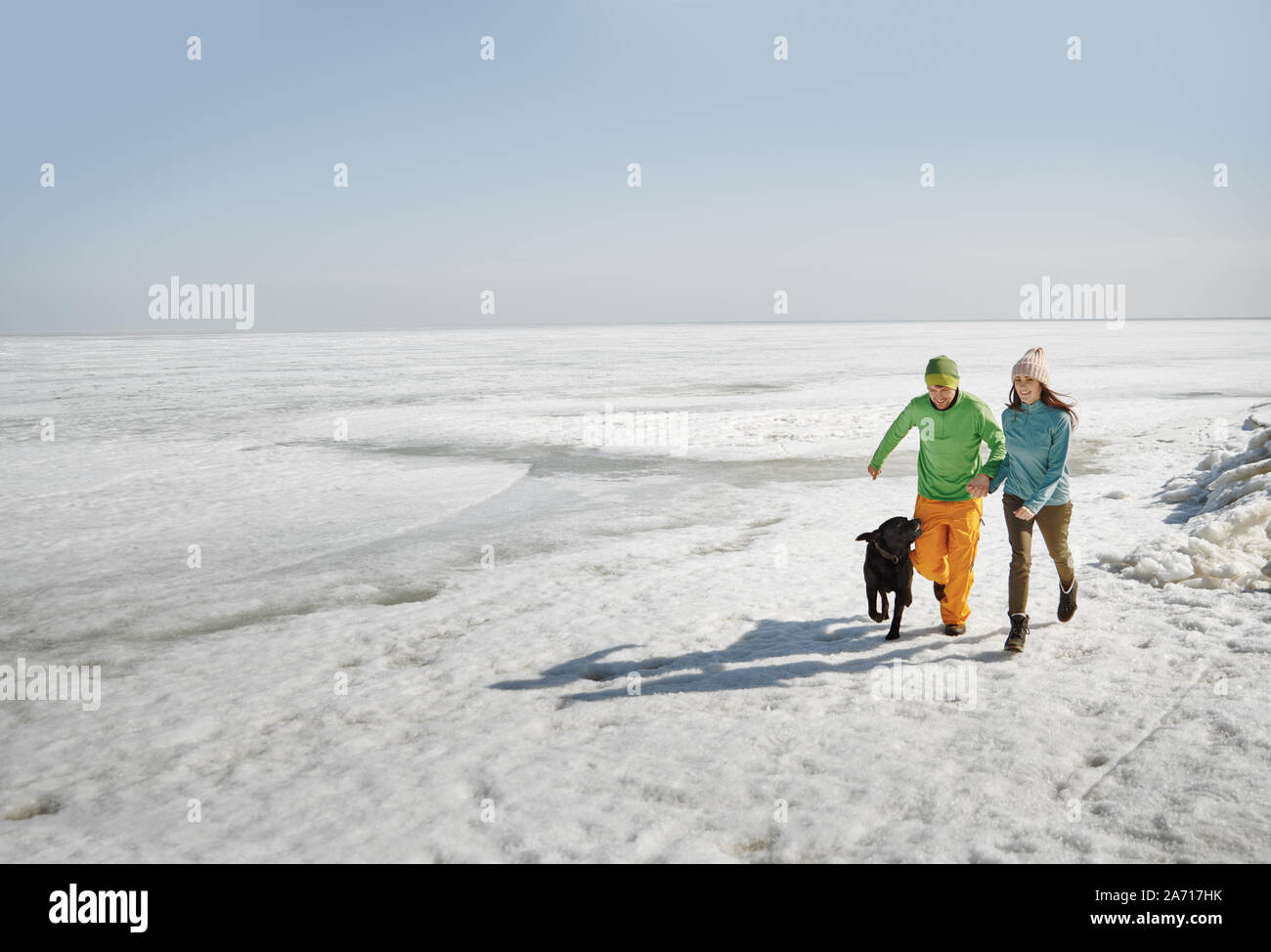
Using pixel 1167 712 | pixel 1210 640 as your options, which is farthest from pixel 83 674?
pixel 1210 640

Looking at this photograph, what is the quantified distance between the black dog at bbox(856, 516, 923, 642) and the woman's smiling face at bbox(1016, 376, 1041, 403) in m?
0.94

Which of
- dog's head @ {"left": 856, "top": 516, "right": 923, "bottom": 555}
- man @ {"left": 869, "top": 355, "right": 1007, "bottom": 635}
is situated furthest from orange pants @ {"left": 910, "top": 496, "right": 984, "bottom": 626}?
dog's head @ {"left": 856, "top": 516, "right": 923, "bottom": 555}

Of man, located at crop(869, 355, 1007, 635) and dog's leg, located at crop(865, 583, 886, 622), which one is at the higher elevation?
man, located at crop(869, 355, 1007, 635)

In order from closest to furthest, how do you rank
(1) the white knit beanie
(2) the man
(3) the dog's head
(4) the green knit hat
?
(1) the white knit beanie
(4) the green knit hat
(2) the man
(3) the dog's head

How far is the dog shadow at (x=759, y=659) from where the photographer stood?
4.70 meters

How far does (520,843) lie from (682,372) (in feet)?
98.7

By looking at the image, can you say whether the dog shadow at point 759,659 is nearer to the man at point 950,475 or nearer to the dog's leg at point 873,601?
the dog's leg at point 873,601

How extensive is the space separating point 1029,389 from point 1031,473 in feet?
1.55

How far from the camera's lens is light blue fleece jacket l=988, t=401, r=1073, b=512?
458cm

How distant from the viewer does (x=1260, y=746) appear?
3.58m

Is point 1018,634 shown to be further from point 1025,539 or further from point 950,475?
point 950,475

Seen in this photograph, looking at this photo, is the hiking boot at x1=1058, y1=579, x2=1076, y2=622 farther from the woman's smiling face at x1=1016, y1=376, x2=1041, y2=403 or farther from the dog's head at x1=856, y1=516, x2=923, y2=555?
the woman's smiling face at x1=1016, y1=376, x2=1041, y2=403

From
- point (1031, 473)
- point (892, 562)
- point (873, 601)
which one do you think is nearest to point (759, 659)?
point (873, 601)

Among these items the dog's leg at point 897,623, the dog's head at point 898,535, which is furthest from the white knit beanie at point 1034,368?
the dog's leg at point 897,623
